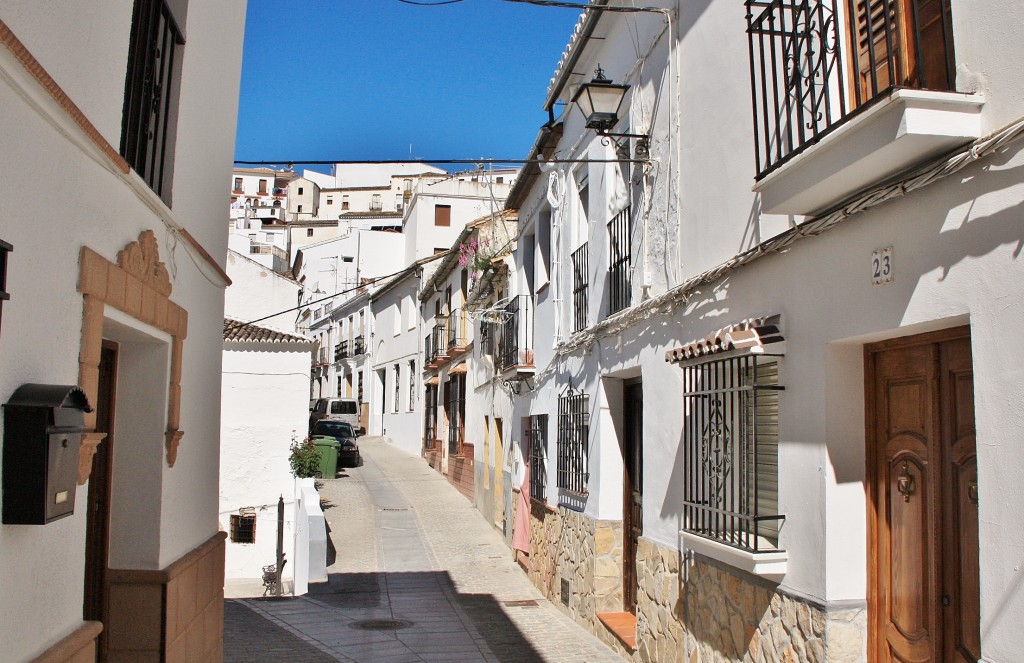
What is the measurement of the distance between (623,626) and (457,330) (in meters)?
16.8

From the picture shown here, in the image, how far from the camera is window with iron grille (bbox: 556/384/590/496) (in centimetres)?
1055

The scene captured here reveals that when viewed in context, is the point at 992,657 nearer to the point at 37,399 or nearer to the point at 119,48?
the point at 37,399

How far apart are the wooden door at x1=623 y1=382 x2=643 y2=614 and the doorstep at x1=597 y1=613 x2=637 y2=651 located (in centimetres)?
20

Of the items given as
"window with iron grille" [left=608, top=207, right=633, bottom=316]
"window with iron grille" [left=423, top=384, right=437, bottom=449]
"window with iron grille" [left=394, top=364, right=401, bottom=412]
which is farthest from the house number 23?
"window with iron grille" [left=394, top=364, right=401, bottom=412]

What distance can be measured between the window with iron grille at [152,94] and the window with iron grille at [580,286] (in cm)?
575

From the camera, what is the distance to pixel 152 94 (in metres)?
5.75

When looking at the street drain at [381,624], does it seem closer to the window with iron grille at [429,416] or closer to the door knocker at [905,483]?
the door knocker at [905,483]

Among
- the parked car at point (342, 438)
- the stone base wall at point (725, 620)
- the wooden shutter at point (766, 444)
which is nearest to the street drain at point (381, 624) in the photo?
the stone base wall at point (725, 620)

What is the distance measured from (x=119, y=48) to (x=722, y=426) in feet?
14.7

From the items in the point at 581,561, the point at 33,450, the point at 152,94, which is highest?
the point at 152,94

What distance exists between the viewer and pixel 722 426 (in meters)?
6.46

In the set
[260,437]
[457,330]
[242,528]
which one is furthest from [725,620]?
[457,330]

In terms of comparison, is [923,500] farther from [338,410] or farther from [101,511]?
[338,410]

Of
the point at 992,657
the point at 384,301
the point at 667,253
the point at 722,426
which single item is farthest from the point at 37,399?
the point at 384,301
